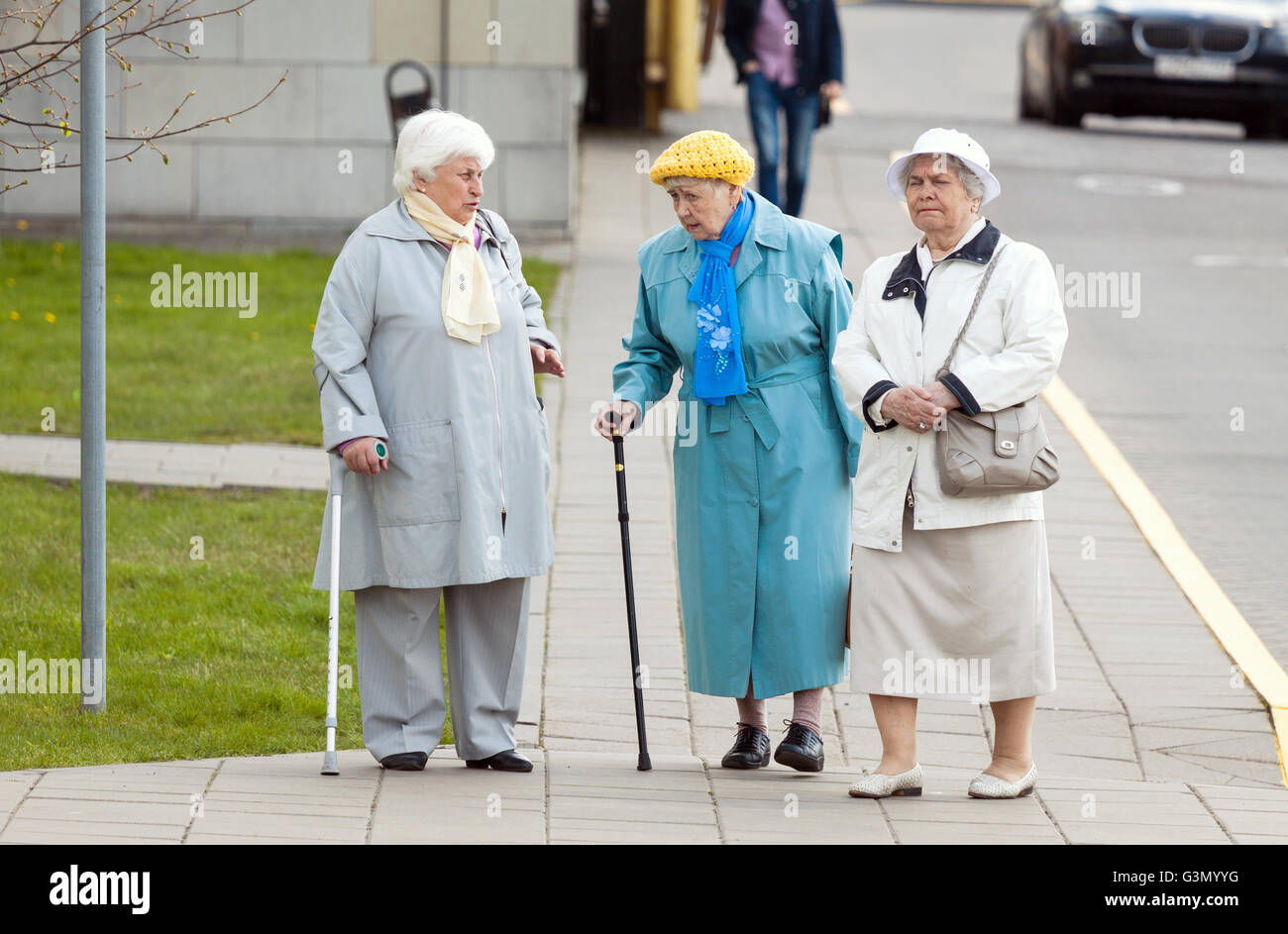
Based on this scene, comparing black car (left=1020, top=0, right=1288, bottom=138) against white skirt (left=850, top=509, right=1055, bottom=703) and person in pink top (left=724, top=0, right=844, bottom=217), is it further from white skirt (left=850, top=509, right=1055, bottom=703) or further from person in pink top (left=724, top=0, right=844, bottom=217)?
white skirt (left=850, top=509, right=1055, bottom=703)

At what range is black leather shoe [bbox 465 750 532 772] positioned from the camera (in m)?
5.78

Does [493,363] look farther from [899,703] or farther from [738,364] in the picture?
[899,703]

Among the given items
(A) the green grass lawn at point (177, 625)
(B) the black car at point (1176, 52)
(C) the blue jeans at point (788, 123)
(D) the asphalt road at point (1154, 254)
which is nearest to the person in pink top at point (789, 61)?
(C) the blue jeans at point (788, 123)

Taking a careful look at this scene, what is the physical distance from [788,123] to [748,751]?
917cm

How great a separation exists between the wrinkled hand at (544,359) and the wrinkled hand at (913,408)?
1080 mm

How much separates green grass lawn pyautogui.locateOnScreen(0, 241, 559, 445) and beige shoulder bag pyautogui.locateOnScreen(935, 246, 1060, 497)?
5.47 m

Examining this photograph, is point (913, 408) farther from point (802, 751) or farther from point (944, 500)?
point (802, 751)

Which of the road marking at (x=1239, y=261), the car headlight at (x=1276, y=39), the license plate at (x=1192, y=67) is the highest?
the car headlight at (x=1276, y=39)

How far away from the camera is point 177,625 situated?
23.8ft

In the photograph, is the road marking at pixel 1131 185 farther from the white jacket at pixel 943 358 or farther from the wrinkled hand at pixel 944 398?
the wrinkled hand at pixel 944 398

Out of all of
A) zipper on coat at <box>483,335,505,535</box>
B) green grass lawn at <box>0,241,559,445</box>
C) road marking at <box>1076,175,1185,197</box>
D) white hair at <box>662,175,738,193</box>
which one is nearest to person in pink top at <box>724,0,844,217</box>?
green grass lawn at <box>0,241,559,445</box>

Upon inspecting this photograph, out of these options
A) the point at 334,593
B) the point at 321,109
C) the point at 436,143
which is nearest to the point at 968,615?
the point at 334,593

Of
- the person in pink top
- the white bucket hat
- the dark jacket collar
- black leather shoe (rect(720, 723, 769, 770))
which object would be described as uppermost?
the person in pink top

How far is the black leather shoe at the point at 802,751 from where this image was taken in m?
5.94
